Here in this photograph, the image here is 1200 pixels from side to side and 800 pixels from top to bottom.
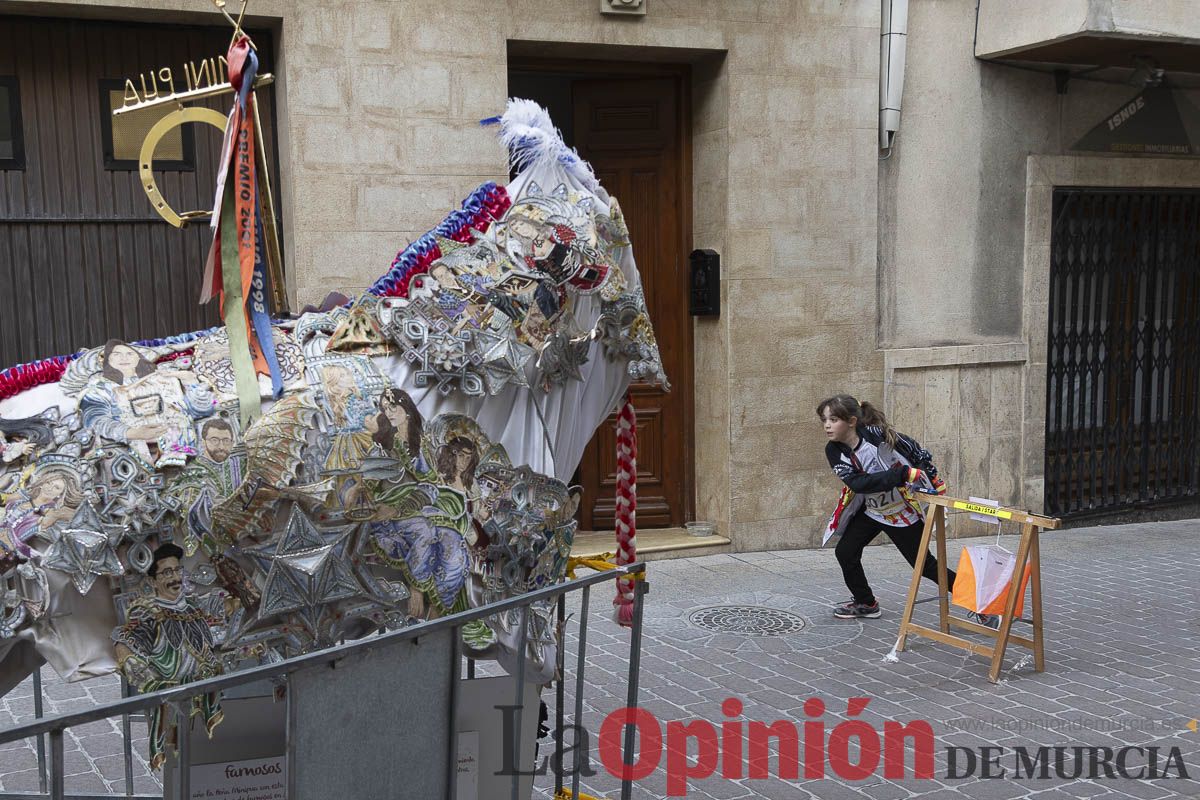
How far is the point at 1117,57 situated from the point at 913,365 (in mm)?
2885

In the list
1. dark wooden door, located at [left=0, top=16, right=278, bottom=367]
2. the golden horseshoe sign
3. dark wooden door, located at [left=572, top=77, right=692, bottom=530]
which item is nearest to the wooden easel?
dark wooden door, located at [left=572, top=77, right=692, bottom=530]

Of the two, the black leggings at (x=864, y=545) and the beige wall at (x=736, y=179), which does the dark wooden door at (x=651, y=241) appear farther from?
the black leggings at (x=864, y=545)

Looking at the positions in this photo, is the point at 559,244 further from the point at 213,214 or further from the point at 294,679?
the point at 294,679

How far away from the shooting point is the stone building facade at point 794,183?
6418mm

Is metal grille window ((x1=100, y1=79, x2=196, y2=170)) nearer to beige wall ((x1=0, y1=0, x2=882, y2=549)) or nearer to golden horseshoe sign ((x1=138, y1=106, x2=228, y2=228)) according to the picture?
beige wall ((x1=0, y1=0, x2=882, y2=549))

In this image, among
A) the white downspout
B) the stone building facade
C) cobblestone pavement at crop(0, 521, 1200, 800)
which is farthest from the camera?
the white downspout

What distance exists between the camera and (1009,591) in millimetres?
5184

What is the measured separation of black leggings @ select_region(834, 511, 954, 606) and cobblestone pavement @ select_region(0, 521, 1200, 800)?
21cm

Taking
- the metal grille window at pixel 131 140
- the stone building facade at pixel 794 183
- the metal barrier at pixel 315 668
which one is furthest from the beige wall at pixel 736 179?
the metal barrier at pixel 315 668

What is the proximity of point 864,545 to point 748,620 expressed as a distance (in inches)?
31.6

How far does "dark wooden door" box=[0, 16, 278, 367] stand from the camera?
6.01 m

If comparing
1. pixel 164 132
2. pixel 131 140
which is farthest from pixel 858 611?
pixel 131 140

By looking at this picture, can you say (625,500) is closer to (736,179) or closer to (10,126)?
(736,179)

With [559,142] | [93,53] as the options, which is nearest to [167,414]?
[559,142]
